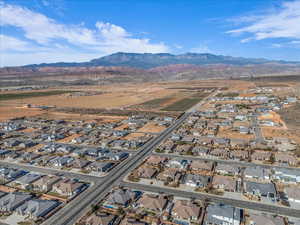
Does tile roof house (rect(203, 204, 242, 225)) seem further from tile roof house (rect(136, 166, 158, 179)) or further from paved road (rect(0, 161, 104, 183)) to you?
paved road (rect(0, 161, 104, 183))

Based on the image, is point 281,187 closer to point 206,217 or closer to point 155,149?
point 206,217

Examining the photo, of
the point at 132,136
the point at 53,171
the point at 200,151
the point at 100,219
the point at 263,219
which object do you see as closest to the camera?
the point at 263,219

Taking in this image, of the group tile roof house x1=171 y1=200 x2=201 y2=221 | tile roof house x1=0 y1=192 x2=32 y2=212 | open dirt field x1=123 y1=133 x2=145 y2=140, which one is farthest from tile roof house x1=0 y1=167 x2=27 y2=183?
tile roof house x1=171 y1=200 x2=201 y2=221

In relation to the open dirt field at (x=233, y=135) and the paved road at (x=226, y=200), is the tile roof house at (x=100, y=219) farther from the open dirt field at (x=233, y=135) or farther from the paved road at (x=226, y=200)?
the open dirt field at (x=233, y=135)

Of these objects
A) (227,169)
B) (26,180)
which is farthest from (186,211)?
(26,180)

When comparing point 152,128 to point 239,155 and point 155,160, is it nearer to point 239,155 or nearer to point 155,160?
point 155,160

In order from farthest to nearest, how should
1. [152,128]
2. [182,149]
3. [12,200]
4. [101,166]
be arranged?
[152,128], [182,149], [101,166], [12,200]

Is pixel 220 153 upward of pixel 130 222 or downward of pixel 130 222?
upward
